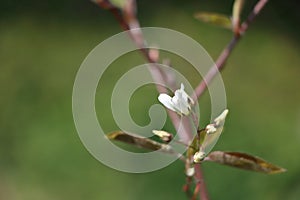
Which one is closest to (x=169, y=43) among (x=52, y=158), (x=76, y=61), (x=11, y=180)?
(x=76, y=61)

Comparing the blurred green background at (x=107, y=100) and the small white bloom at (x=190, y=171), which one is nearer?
the small white bloom at (x=190, y=171)

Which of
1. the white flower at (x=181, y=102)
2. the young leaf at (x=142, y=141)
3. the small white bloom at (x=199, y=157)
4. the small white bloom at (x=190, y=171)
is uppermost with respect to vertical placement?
the white flower at (x=181, y=102)

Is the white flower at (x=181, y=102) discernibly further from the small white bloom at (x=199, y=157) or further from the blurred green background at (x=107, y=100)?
the blurred green background at (x=107, y=100)

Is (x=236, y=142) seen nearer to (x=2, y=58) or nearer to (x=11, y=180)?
(x=11, y=180)

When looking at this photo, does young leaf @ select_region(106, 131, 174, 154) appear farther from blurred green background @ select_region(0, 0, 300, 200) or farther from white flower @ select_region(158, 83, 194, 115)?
blurred green background @ select_region(0, 0, 300, 200)

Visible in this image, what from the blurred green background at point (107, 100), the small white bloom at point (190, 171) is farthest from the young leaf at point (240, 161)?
the blurred green background at point (107, 100)

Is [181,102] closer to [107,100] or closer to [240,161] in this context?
[240,161]

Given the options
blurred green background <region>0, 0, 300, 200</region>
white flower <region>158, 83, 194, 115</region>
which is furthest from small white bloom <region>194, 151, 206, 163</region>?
blurred green background <region>0, 0, 300, 200</region>
